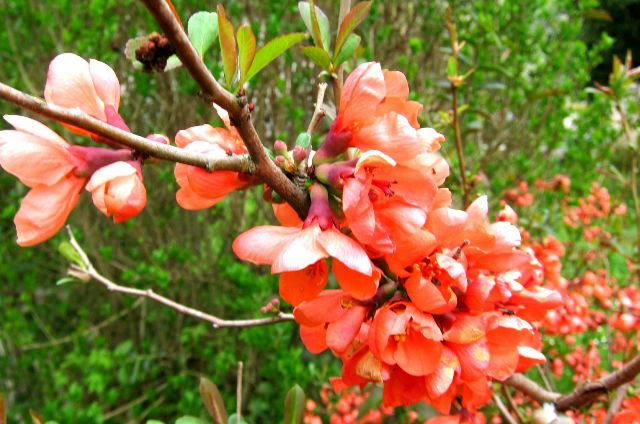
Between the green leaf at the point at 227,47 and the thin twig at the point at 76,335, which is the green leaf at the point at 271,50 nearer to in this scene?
the green leaf at the point at 227,47

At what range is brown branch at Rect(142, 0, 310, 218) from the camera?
393 millimetres

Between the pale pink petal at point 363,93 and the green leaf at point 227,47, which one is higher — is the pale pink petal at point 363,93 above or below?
below

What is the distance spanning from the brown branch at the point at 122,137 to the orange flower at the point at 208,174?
0.05 ft

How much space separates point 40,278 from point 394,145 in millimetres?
2485

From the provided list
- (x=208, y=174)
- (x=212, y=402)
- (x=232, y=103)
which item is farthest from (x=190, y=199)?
(x=212, y=402)

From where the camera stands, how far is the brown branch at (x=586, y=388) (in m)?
0.79

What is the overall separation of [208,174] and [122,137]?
0.10 meters

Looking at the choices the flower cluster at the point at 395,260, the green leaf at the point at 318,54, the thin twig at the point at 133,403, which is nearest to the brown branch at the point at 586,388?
the flower cluster at the point at 395,260

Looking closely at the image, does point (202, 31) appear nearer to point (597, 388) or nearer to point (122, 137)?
point (122, 137)

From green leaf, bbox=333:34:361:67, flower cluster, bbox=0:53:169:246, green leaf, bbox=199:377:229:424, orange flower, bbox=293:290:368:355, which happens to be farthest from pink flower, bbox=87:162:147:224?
green leaf, bbox=199:377:229:424

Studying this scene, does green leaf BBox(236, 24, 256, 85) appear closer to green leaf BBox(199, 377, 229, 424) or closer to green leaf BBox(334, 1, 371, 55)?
green leaf BBox(334, 1, 371, 55)

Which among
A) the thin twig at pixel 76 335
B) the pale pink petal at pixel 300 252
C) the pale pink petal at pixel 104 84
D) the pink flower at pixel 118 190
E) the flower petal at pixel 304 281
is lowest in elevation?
the thin twig at pixel 76 335

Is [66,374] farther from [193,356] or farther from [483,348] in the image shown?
[483,348]

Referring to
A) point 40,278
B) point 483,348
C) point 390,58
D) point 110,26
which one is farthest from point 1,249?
A: point 483,348
